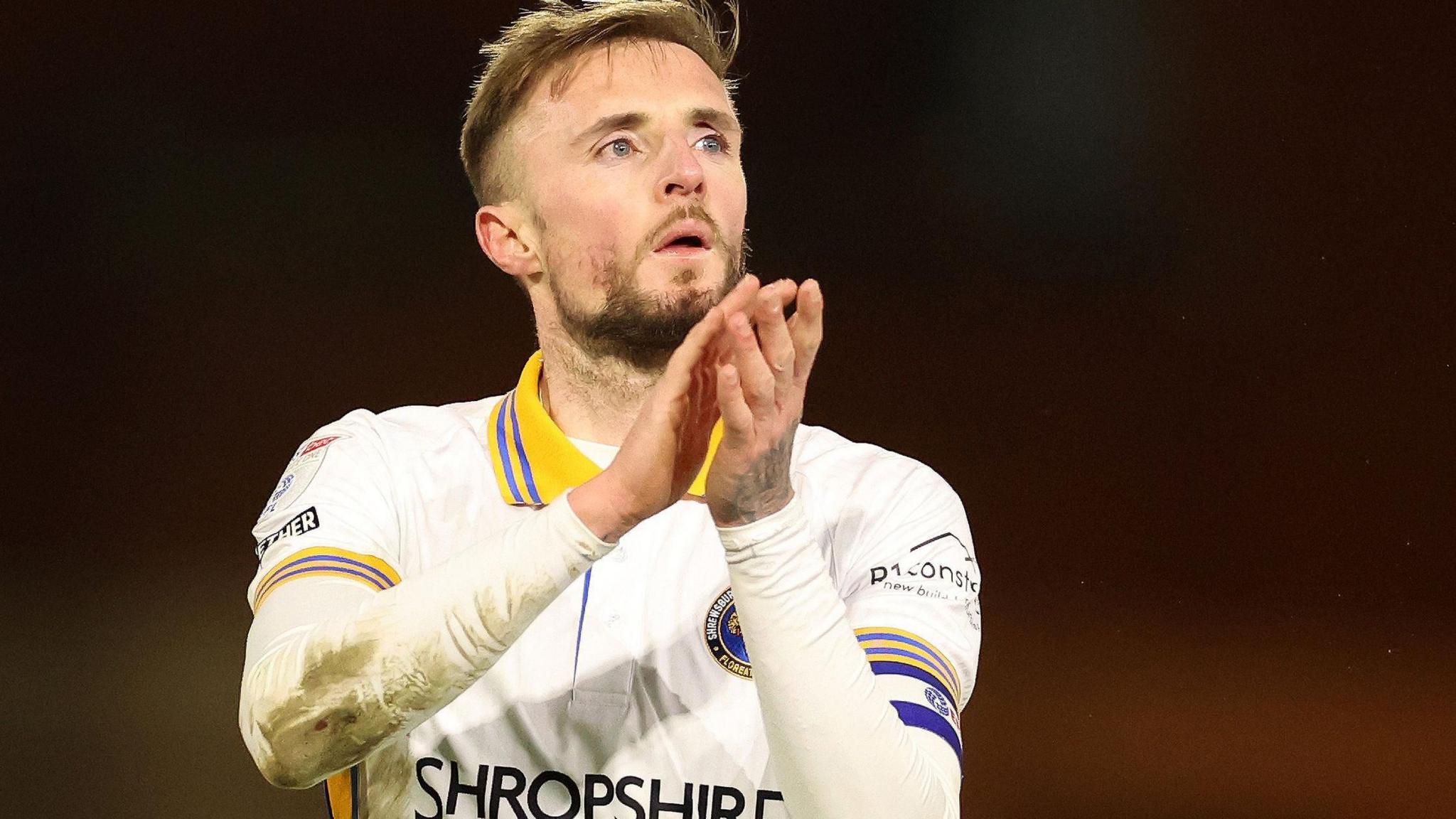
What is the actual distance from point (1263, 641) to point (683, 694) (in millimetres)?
1124

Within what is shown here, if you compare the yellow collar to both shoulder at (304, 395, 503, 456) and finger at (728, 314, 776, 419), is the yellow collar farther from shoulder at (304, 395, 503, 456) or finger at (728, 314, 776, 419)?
finger at (728, 314, 776, 419)

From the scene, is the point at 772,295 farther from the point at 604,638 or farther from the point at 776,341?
the point at 604,638

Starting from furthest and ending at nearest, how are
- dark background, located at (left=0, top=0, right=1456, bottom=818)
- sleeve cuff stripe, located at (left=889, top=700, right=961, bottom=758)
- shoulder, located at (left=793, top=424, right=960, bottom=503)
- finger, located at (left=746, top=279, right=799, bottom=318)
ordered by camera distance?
dark background, located at (left=0, top=0, right=1456, bottom=818), shoulder, located at (left=793, top=424, right=960, bottom=503), sleeve cuff stripe, located at (left=889, top=700, right=961, bottom=758), finger, located at (left=746, top=279, right=799, bottom=318)

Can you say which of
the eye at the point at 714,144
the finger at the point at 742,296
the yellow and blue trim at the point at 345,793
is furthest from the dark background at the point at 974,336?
the finger at the point at 742,296

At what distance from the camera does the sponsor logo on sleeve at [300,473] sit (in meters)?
1.29

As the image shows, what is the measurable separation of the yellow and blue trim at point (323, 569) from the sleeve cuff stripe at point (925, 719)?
1.49 ft

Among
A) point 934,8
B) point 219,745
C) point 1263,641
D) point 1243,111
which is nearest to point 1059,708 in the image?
point 1263,641

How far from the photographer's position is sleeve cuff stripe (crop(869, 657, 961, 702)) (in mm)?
1191

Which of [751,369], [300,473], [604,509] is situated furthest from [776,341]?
[300,473]

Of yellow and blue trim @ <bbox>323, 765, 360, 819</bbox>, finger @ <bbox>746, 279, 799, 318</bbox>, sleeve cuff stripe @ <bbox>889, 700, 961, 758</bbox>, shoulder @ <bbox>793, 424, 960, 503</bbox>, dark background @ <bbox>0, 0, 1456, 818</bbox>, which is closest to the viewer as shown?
finger @ <bbox>746, 279, 799, 318</bbox>

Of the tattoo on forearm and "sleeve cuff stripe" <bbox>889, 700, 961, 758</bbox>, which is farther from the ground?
the tattoo on forearm

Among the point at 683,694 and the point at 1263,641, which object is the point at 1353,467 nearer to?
the point at 1263,641

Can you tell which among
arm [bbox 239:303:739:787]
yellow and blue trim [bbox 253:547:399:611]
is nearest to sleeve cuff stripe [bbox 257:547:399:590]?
yellow and blue trim [bbox 253:547:399:611]

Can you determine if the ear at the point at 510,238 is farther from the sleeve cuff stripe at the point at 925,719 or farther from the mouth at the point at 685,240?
the sleeve cuff stripe at the point at 925,719
